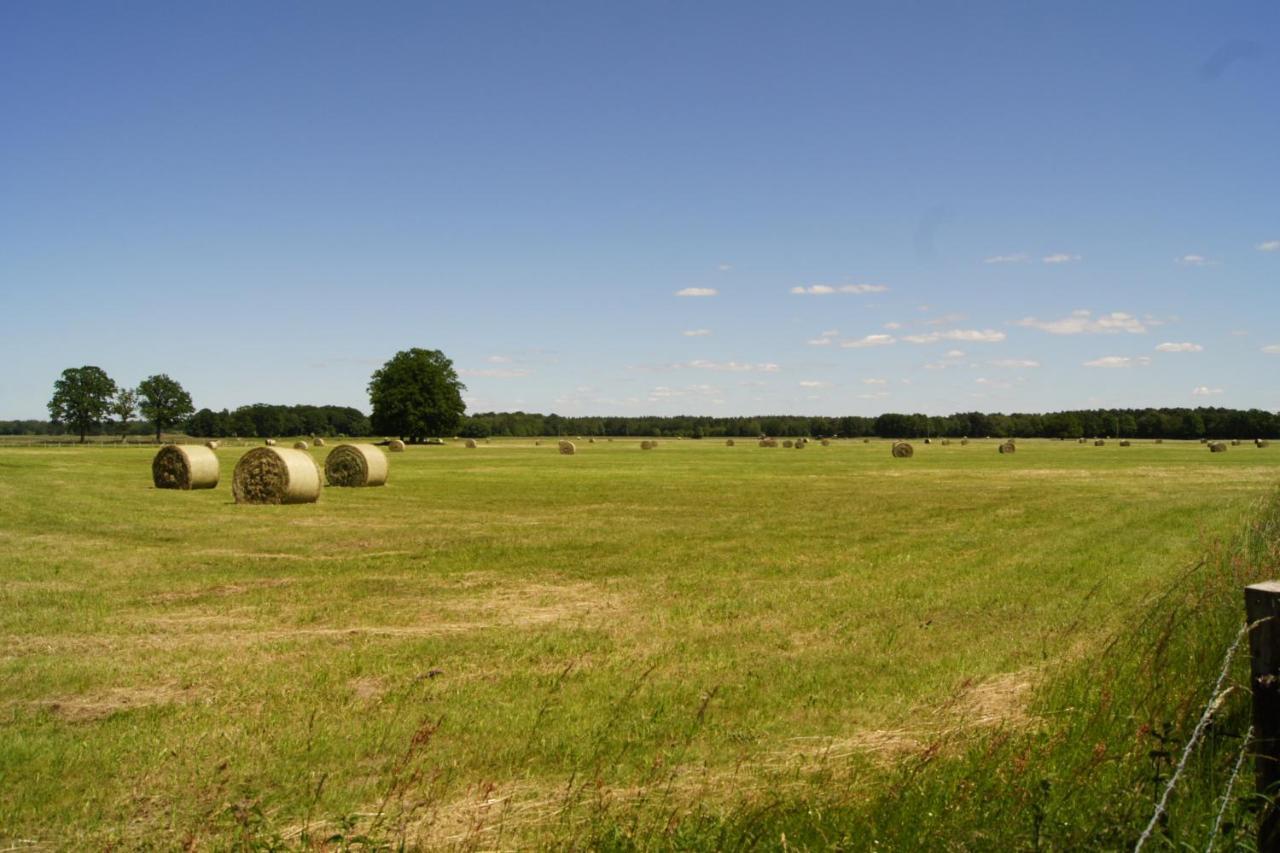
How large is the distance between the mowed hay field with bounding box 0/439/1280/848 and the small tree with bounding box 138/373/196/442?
455ft

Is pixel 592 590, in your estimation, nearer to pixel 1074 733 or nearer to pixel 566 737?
pixel 566 737

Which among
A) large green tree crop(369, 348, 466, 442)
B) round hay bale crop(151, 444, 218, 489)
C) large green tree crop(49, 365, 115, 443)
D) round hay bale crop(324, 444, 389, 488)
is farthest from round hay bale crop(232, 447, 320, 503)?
large green tree crop(49, 365, 115, 443)

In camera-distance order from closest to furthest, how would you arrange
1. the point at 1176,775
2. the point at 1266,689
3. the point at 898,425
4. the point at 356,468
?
1. the point at 1176,775
2. the point at 1266,689
3. the point at 356,468
4. the point at 898,425

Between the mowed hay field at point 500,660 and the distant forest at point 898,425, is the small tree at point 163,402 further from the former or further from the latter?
the mowed hay field at point 500,660

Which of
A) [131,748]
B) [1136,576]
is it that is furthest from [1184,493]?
[131,748]

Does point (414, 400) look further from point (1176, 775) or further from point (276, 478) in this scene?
point (1176, 775)

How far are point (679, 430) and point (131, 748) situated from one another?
193041 mm

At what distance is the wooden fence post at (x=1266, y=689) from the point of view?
13.5 feet

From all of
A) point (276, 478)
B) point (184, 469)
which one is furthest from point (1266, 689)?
point (184, 469)

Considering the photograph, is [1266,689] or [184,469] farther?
[184,469]

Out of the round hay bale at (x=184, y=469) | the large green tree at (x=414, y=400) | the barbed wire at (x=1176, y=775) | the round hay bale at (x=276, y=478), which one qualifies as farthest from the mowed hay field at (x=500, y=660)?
the large green tree at (x=414, y=400)

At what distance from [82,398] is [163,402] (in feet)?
38.4

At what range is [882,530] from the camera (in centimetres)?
2092

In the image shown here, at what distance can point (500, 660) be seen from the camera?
9.62 metres
